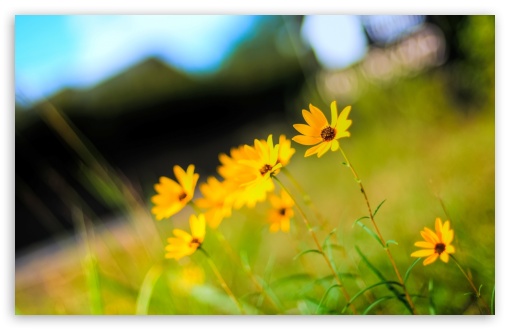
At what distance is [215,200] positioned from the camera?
1.15 m

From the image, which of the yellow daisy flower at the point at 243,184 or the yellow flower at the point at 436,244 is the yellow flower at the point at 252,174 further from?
the yellow flower at the point at 436,244

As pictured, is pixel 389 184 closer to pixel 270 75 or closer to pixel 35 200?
pixel 270 75

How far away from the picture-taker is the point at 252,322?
1222 millimetres

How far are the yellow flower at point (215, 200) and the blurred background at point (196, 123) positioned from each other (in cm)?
12

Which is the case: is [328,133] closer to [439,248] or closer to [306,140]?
[306,140]

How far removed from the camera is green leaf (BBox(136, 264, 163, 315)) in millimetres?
1209

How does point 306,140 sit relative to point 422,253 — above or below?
above

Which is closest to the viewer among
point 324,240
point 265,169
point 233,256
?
point 265,169

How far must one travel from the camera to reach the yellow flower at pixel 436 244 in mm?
1106

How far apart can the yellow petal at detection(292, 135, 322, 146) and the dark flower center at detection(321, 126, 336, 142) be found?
1cm

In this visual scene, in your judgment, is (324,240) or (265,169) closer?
(265,169)

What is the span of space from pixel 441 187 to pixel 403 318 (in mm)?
321

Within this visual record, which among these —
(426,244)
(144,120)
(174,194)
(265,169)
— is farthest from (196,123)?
(426,244)

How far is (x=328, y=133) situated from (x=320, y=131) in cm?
2
